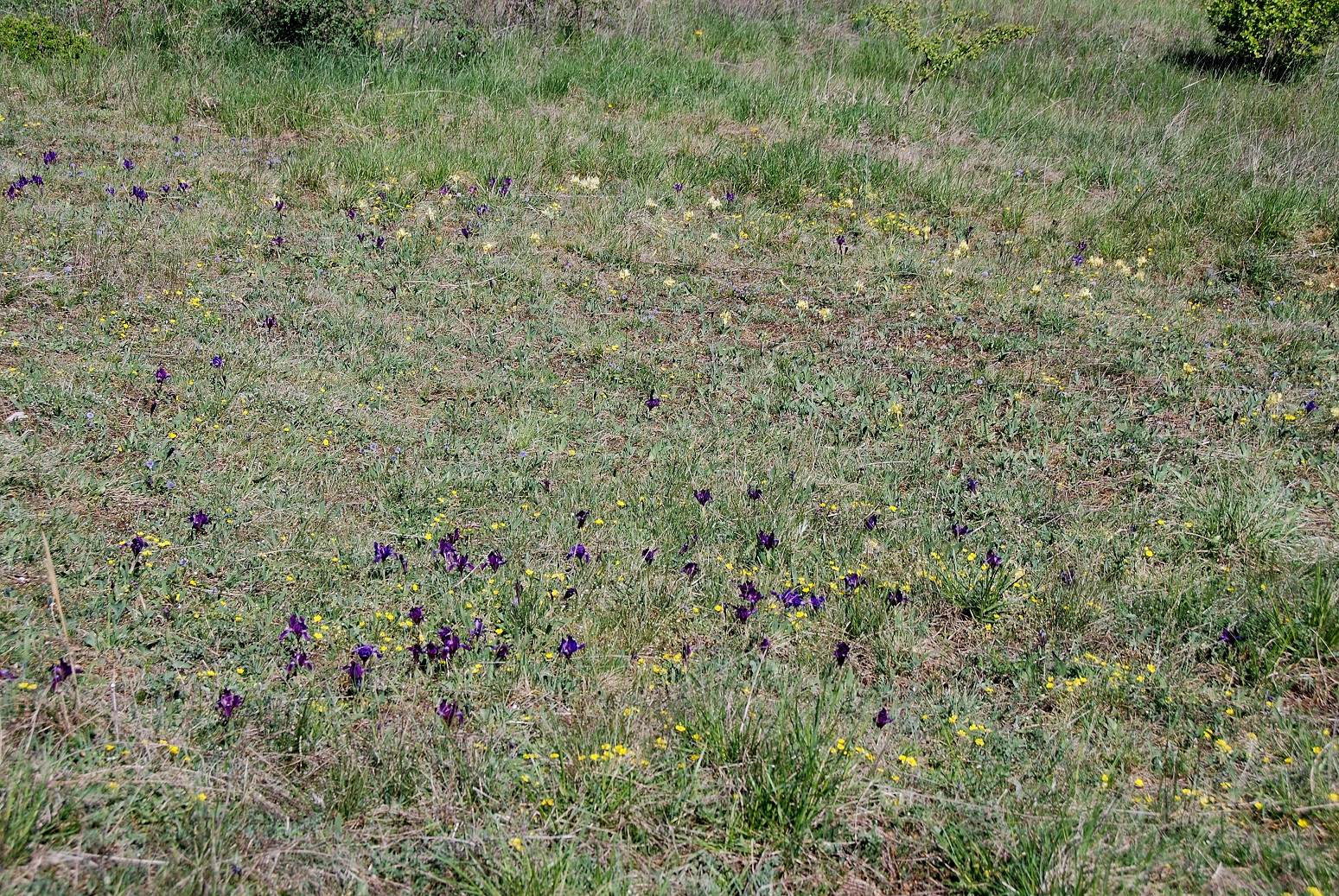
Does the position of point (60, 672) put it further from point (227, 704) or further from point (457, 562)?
point (457, 562)

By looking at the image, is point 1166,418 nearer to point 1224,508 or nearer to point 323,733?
point 1224,508

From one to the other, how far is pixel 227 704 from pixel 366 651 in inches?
16.2

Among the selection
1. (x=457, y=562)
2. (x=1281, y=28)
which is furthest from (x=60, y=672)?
(x=1281, y=28)

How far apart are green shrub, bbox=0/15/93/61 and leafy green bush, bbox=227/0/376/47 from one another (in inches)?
56.8

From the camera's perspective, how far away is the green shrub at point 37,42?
8.45m

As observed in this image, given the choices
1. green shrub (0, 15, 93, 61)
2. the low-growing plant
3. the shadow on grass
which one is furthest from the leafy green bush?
the shadow on grass

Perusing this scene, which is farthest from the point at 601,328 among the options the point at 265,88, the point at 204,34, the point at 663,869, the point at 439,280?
the point at 204,34

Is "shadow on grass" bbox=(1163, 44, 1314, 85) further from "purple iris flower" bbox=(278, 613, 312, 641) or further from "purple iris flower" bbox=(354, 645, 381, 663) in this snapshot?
"purple iris flower" bbox=(278, 613, 312, 641)

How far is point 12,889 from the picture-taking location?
205 cm

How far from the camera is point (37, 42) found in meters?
8.48

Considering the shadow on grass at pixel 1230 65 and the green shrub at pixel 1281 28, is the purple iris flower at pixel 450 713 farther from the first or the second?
the green shrub at pixel 1281 28

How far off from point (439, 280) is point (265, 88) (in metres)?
3.77

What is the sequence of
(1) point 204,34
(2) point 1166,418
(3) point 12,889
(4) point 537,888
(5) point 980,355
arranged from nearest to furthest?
(3) point 12,889 < (4) point 537,888 < (2) point 1166,418 < (5) point 980,355 < (1) point 204,34

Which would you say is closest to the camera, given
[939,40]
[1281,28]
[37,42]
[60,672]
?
[60,672]
